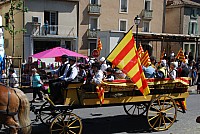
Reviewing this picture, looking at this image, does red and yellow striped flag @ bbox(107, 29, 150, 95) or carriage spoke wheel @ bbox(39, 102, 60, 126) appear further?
red and yellow striped flag @ bbox(107, 29, 150, 95)

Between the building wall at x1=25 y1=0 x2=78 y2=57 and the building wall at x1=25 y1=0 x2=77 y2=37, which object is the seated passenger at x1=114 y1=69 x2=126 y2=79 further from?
the building wall at x1=25 y1=0 x2=77 y2=37

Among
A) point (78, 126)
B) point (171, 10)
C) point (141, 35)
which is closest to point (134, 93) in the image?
point (78, 126)

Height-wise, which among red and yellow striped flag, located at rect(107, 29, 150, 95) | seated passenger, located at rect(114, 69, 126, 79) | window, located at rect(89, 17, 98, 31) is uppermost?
window, located at rect(89, 17, 98, 31)

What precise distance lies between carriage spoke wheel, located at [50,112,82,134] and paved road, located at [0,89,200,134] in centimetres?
54

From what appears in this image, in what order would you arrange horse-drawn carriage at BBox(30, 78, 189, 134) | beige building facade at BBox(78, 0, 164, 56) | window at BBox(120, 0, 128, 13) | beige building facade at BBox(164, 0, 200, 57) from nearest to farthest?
horse-drawn carriage at BBox(30, 78, 189, 134), beige building facade at BBox(78, 0, 164, 56), window at BBox(120, 0, 128, 13), beige building facade at BBox(164, 0, 200, 57)

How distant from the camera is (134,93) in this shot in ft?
24.1

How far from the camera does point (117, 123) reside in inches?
325

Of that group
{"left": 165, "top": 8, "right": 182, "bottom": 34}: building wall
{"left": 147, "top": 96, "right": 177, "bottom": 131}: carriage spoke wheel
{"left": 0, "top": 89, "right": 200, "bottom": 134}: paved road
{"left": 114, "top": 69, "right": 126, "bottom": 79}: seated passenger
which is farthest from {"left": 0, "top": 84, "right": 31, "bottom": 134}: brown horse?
{"left": 165, "top": 8, "right": 182, "bottom": 34}: building wall

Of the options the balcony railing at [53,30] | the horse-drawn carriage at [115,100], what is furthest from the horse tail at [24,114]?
the balcony railing at [53,30]

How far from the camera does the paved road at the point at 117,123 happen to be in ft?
24.5

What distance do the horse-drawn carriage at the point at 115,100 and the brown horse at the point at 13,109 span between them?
0.71 metres

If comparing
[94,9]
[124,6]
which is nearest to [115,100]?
[94,9]

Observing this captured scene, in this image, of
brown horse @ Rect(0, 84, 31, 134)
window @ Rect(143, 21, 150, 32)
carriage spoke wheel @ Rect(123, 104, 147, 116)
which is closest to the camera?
brown horse @ Rect(0, 84, 31, 134)

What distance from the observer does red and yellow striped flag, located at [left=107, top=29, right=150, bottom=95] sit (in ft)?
22.1
